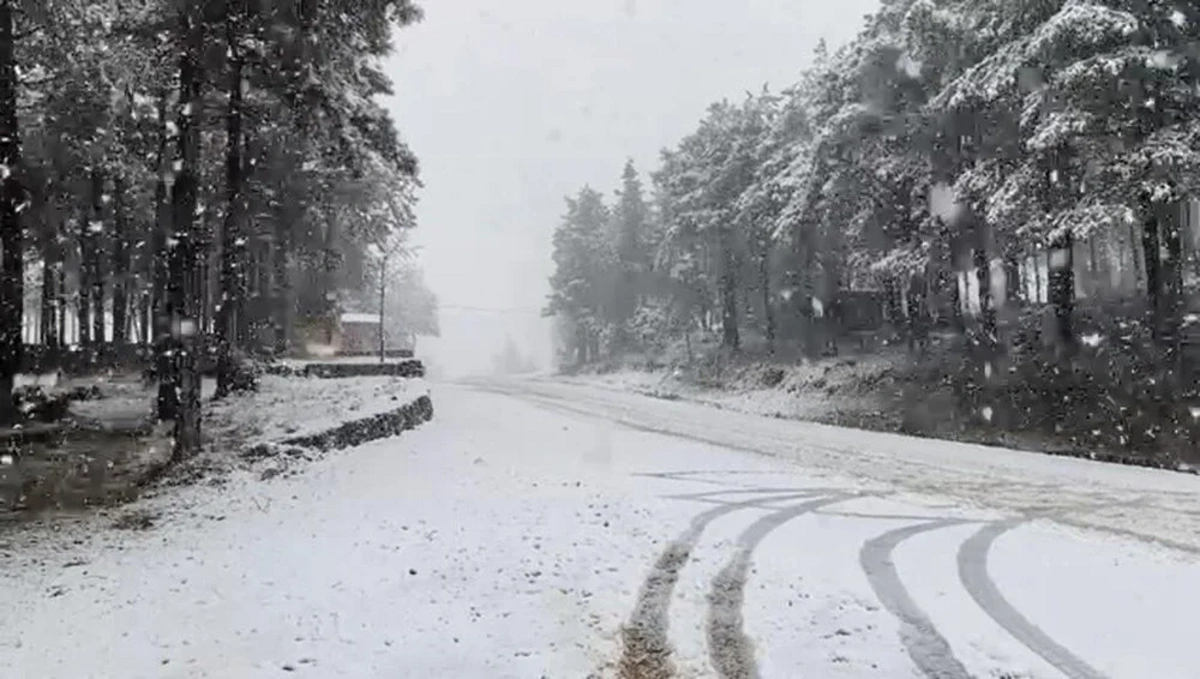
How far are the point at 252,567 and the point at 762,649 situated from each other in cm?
523

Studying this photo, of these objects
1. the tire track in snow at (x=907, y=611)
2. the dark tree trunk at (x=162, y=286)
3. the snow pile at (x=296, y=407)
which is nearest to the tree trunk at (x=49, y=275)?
the dark tree trunk at (x=162, y=286)

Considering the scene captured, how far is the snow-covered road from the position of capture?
6391mm

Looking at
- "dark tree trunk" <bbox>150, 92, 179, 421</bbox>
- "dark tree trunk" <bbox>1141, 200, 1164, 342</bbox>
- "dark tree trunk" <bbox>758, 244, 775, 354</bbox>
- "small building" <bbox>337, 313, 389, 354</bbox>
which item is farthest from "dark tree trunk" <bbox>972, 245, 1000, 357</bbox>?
"small building" <bbox>337, 313, 389, 354</bbox>

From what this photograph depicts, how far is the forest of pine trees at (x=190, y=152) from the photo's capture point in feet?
49.1

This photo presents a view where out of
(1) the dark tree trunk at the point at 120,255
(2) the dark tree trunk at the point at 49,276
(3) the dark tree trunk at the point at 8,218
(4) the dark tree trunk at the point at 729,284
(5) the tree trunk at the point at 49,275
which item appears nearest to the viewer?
(3) the dark tree trunk at the point at 8,218

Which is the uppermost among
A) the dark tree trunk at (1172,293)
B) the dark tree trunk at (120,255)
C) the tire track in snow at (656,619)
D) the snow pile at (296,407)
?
the dark tree trunk at (120,255)

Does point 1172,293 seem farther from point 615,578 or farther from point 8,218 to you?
point 8,218

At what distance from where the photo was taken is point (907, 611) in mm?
7355

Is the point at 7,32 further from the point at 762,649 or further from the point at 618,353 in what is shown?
the point at 618,353

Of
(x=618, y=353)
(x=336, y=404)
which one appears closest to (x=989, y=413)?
(x=336, y=404)

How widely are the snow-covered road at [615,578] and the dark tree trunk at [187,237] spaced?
6.79 feet

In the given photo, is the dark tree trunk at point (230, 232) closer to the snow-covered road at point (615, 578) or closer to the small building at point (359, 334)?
the snow-covered road at point (615, 578)

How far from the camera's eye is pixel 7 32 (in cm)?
1539

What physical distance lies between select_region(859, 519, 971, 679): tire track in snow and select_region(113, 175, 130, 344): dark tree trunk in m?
30.1
